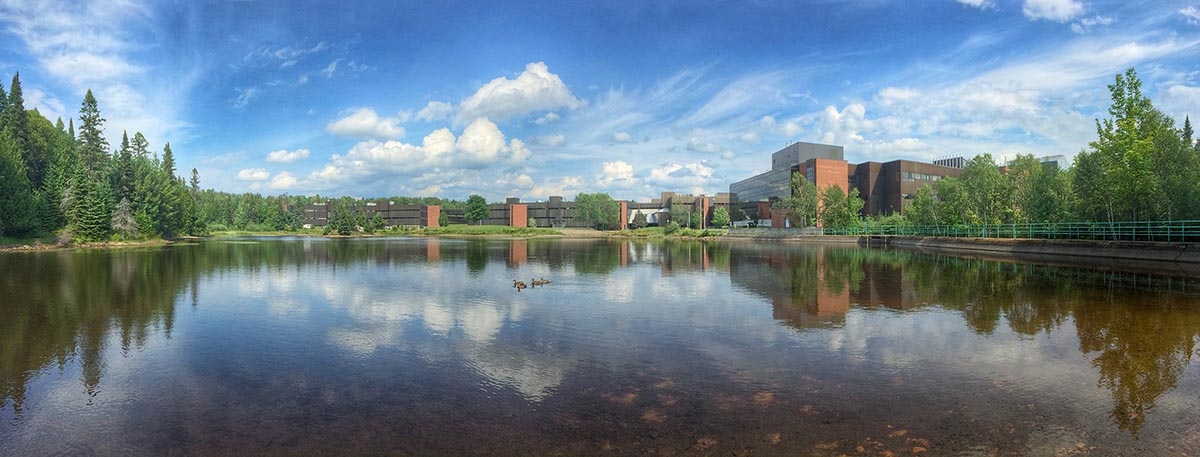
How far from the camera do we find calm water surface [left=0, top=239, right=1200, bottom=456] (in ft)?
24.5

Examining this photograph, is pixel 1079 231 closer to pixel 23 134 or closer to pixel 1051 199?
pixel 1051 199

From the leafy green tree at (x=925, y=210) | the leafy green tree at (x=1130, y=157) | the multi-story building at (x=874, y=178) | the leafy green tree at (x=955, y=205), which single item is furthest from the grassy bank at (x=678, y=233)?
the leafy green tree at (x=1130, y=157)

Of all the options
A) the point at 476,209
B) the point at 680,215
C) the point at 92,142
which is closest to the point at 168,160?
the point at 92,142

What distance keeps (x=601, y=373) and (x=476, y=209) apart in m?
151

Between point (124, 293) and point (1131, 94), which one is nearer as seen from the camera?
point (124, 293)

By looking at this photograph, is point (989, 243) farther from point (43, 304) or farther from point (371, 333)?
point (43, 304)

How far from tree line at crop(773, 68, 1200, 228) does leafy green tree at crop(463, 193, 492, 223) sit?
384 ft

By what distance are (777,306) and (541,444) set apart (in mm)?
13843

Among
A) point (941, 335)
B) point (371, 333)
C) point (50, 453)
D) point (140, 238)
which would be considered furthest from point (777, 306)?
point (140, 238)

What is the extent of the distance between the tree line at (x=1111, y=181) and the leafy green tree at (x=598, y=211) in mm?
92190

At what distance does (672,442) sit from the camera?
732 cm

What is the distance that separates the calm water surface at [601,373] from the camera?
24.5ft

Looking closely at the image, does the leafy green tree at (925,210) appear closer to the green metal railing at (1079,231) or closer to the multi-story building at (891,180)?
the green metal railing at (1079,231)

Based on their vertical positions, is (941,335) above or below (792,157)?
below
